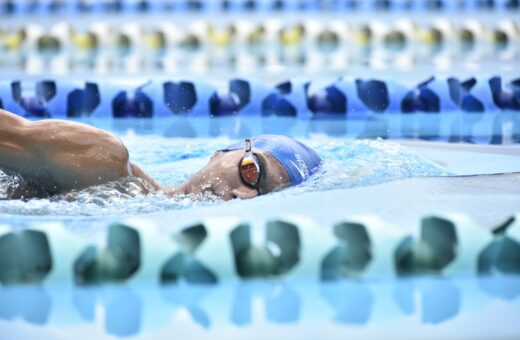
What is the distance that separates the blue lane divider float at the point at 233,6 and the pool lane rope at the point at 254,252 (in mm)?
5397

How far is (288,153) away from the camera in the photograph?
9.97 ft

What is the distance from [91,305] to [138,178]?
0.79 metres

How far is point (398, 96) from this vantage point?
5.06m

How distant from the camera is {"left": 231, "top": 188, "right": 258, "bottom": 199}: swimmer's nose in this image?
2867 millimetres

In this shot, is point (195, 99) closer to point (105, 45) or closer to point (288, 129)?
point (288, 129)

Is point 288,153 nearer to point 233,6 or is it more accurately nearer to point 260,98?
point 260,98

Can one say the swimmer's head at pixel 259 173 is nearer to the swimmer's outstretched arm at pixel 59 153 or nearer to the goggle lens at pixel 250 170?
the goggle lens at pixel 250 170

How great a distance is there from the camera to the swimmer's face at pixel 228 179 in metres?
2.86

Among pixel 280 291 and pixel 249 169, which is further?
pixel 249 169

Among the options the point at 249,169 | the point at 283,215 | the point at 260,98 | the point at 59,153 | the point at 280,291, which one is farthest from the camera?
the point at 260,98

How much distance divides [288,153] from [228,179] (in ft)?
0.86

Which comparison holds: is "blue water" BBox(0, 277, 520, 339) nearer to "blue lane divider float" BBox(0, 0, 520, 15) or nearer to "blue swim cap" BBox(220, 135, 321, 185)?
"blue swim cap" BBox(220, 135, 321, 185)

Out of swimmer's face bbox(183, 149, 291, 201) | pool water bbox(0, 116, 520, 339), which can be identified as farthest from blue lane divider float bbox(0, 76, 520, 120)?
swimmer's face bbox(183, 149, 291, 201)

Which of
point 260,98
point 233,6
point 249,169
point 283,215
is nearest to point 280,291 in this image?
point 283,215
